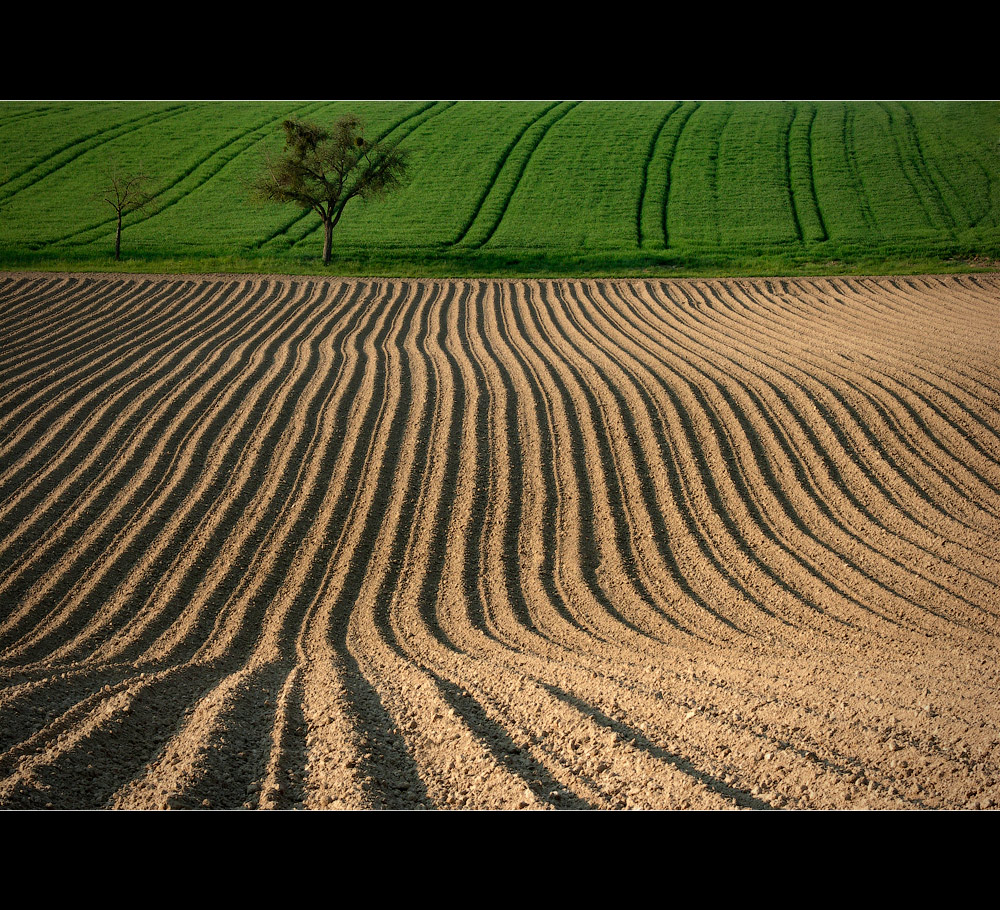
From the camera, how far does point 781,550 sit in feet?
28.9

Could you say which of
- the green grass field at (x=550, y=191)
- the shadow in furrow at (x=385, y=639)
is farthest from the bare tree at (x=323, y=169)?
the shadow in furrow at (x=385, y=639)

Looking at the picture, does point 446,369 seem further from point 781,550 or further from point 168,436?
point 781,550

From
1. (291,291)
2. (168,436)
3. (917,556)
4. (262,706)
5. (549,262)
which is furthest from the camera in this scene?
(549,262)

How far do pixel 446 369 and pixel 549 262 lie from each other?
43.4 ft

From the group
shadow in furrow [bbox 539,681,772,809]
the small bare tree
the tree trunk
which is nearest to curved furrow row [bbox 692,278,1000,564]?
shadow in furrow [bbox 539,681,772,809]

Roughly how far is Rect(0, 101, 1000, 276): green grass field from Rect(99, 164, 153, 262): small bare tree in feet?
1.67

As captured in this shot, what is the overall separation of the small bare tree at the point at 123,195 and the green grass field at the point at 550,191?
509mm

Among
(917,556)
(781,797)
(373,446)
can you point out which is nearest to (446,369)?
(373,446)

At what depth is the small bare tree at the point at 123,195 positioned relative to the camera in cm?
2650

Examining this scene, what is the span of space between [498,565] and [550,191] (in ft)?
88.1

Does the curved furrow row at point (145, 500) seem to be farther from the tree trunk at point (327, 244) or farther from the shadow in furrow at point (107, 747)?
the tree trunk at point (327, 244)

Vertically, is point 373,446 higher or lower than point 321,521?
higher

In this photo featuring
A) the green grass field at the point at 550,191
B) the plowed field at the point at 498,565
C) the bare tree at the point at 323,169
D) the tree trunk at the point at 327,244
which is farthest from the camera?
the bare tree at the point at 323,169

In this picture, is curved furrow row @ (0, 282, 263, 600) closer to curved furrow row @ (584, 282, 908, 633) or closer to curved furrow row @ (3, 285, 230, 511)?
curved furrow row @ (3, 285, 230, 511)
